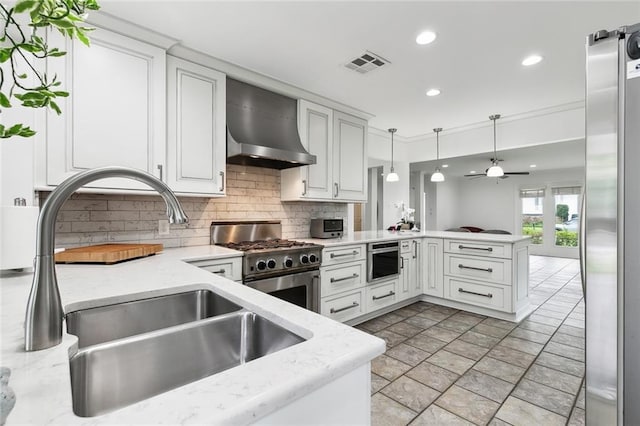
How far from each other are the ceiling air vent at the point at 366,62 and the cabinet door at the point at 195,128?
3.75 feet

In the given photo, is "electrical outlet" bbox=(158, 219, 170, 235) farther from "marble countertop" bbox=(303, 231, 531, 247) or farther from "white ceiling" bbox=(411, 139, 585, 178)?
"white ceiling" bbox=(411, 139, 585, 178)

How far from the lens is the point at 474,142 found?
456 cm

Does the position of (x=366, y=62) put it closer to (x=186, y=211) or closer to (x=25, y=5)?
(x=186, y=211)

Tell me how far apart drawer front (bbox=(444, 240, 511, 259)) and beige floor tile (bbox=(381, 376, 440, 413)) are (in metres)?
1.93

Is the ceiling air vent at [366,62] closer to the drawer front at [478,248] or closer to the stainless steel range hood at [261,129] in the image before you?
the stainless steel range hood at [261,129]

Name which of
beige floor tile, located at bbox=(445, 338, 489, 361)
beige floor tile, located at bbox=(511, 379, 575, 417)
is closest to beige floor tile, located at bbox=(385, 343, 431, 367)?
beige floor tile, located at bbox=(445, 338, 489, 361)

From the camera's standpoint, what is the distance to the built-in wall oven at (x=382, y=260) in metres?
3.26

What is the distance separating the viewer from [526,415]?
5.90 ft

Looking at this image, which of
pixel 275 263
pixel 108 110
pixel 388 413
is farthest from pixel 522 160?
pixel 108 110

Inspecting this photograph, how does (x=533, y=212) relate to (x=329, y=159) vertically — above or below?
below

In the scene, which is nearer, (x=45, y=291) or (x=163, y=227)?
(x=45, y=291)

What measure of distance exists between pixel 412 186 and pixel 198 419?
8483 mm

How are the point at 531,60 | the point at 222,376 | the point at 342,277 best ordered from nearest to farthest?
the point at 222,376 < the point at 531,60 < the point at 342,277

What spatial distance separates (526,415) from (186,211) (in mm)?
2808
